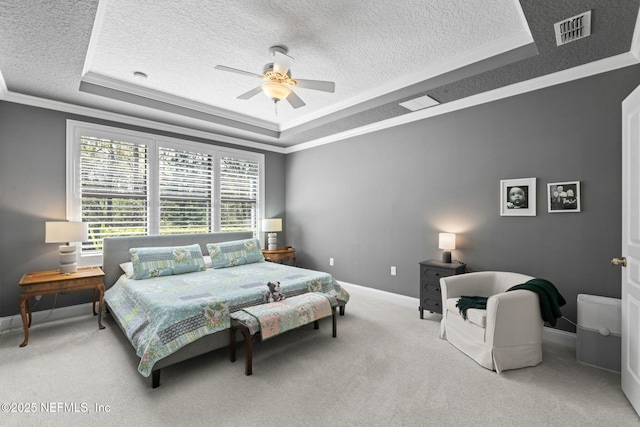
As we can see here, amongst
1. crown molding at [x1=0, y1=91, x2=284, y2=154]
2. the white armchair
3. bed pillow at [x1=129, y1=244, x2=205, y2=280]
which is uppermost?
crown molding at [x1=0, y1=91, x2=284, y2=154]

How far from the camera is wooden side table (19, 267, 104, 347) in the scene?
3027 mm

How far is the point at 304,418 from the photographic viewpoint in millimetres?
1954

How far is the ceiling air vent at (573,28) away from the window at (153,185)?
471cm

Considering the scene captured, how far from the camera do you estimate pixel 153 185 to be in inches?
178

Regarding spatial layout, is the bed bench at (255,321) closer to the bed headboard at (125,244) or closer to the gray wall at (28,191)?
the bed headboard at (125,244)

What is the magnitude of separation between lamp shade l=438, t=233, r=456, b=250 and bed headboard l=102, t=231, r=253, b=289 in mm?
3592

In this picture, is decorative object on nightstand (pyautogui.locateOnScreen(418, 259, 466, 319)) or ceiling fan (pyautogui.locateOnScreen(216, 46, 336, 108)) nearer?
ceiling fan (pyautogui.locateOnScreen(216, 46, 336, 108))

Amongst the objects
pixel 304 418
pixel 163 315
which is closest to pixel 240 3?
pixel 163 315

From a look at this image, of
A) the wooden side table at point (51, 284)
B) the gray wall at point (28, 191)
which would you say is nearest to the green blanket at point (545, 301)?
the wooden side table at point (51, 284)

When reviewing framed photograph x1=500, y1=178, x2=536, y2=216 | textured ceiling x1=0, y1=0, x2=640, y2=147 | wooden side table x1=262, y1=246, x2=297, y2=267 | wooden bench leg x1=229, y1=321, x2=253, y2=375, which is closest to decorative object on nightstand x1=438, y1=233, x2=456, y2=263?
framed photograph x1=500, y1=178, x2=536, y2=216

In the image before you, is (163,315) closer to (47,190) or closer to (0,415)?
(0,415)

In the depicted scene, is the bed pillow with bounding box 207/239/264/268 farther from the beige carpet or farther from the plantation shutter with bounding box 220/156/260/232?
the beige carpet

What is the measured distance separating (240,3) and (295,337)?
10.4 feet

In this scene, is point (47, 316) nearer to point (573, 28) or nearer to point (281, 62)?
point (281, 62)
